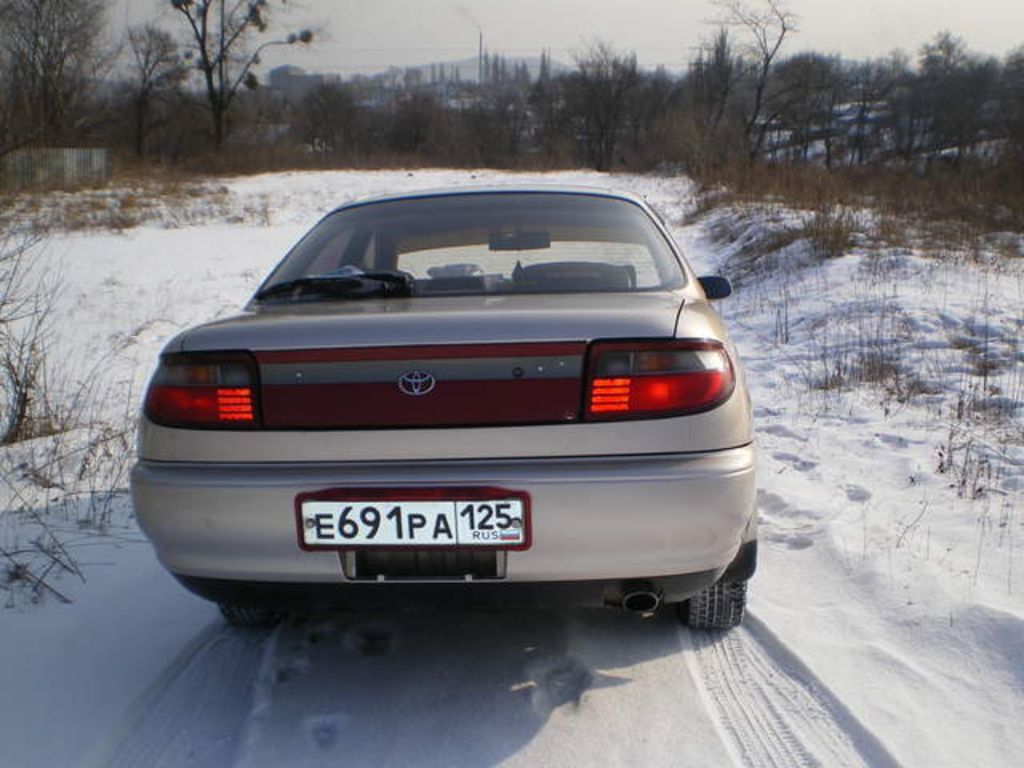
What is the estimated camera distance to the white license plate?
6.22ft

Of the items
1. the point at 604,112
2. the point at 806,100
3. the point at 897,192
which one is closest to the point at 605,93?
the point at 604,112

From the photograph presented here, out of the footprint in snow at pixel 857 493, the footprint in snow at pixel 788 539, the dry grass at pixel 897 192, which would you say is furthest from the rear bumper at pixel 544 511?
the dry grass at pixel 897 192

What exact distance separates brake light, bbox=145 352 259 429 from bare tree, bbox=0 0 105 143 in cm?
254


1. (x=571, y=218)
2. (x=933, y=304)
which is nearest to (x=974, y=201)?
(x=933, y=304)

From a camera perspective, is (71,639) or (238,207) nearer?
(71,639)

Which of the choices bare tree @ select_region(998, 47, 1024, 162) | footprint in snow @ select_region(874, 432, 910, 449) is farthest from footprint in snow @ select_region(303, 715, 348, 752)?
bare tree @ select_region(998, 47, 1024, 162)

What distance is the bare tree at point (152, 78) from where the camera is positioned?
42469mm

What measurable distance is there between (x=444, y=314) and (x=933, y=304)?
6.37m

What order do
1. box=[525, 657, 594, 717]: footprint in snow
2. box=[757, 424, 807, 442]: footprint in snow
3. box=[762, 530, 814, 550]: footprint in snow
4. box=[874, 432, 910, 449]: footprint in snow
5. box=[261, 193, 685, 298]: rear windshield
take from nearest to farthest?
box=[525, 657, 594, 717]: footprint in snow
box=[261, 193, 685, 298]: rear windshield
box=[762, 530, 814, 550]: footprint in snow
box=[874, 432, 910, 449]: footprint in snow
box=[757, 424, 807, 442]: footprint in snow

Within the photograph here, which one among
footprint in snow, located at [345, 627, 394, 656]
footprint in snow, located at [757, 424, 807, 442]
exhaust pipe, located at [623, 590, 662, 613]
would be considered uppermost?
exhaust pipe, located at [623, 590, 662, 613]

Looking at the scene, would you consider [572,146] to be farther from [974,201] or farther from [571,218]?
A: [571,218]

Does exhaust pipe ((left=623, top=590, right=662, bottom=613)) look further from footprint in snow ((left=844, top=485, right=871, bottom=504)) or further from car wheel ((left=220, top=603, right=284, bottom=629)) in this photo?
footprint in snow ((left=844, top=485, right=871, bottom=504))

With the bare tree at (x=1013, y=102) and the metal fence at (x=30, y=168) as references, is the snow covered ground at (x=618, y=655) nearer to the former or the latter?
the metal fence at (x=30, y=168)

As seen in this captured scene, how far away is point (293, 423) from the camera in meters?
1.99
